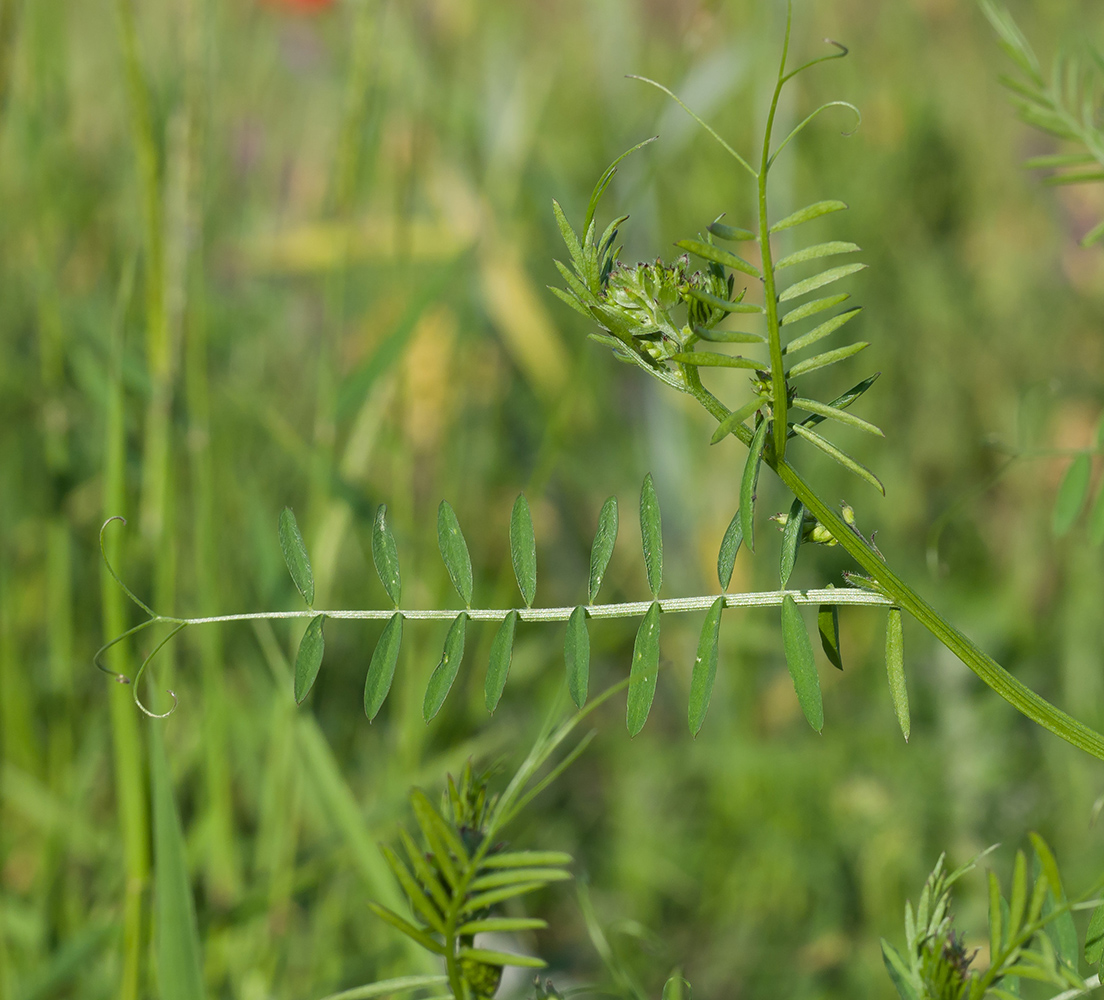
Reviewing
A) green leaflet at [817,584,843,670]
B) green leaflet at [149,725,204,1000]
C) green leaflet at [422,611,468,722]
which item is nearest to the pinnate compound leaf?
green leaflet at [817,584,843,670]

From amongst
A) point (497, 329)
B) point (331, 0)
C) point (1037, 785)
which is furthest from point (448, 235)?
point (1037, 785)

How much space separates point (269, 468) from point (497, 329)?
0.38 metres

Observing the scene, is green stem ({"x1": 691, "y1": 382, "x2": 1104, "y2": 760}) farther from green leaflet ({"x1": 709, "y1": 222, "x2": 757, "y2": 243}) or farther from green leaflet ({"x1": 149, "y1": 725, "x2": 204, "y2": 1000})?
green leaflet ({"x1": 149, "y1": 725, "x2": 204, "y2": 1000})

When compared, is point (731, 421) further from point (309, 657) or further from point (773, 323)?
point (309, 657)

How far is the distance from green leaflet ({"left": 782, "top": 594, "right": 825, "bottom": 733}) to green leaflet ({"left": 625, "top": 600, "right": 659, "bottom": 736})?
1.5 inches

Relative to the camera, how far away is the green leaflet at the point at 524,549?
1.16ft

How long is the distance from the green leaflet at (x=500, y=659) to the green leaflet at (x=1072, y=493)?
197 mm

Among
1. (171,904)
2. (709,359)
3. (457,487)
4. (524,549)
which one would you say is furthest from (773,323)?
(457,487)

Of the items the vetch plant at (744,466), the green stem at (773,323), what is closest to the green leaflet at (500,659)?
the vetch plant at (744,466)

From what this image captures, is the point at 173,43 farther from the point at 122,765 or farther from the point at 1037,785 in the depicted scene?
the point at 1037,785

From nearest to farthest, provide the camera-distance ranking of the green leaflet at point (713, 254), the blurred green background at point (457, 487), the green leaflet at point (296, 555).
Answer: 1. the green leaflet at point (713, 254)
2. the green leaflet at point (296, 555)
3. the blurred green background at point (457, 487)

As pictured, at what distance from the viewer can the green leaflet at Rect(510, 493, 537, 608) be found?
0.35m

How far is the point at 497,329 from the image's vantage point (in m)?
1.44

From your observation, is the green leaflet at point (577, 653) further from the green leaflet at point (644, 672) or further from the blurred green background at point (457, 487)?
the blurred green background at point (457, 487)
